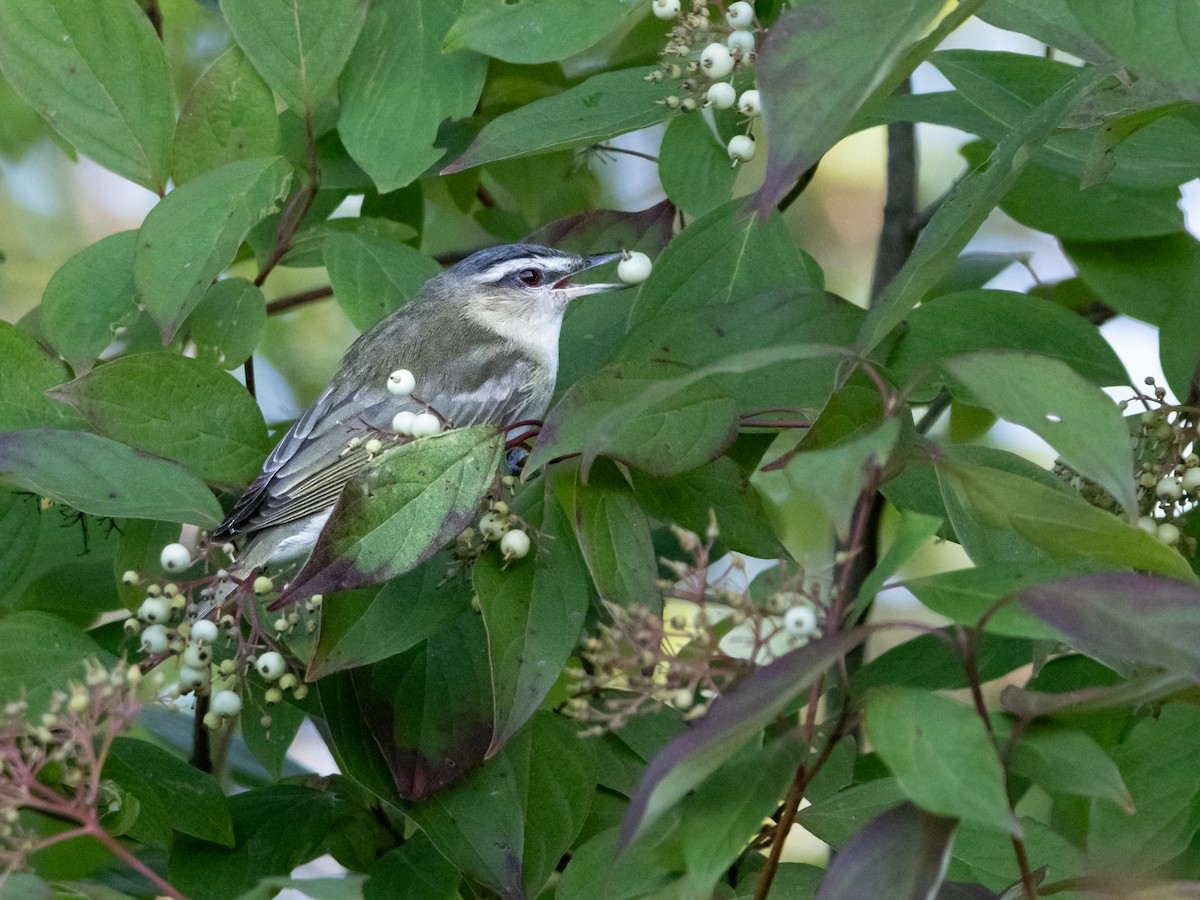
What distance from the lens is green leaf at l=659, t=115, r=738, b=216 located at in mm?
2408

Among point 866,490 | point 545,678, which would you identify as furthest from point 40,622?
point 866,490

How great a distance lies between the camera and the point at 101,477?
73.3 inches

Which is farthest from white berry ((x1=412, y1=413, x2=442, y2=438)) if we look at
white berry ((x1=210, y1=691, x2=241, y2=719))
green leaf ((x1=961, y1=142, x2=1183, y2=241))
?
green leaf ((x1=961, y1=142, x2=1183, y2=241))

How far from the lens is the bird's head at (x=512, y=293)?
3625 mm

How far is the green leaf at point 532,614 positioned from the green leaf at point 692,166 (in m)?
0.85

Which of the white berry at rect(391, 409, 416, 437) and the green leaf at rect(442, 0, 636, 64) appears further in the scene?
the green leaf at rect(442, 0, 636, 64)

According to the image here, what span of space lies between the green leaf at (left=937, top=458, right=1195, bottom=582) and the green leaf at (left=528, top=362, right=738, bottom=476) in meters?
0.41

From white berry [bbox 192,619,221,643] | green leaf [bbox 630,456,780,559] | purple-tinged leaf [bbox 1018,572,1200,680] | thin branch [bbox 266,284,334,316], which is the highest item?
purple-tinged leaf [bbox 1018,572,1200,680]

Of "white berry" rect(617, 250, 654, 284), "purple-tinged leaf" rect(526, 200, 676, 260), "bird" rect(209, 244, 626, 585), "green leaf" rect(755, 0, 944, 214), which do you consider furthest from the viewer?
"bird" rect(209, 244, 626, 585)

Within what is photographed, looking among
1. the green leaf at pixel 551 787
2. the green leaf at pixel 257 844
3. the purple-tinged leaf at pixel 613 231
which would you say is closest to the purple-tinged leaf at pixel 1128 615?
the green leaf at pixel 551 787

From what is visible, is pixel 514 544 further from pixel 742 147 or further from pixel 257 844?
pixel 742 147

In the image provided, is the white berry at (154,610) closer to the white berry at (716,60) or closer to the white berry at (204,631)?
the white berry at (204,631)

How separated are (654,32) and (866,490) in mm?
2017

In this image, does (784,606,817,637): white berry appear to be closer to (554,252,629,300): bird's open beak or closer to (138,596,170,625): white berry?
(138,596,170,625): white berry
